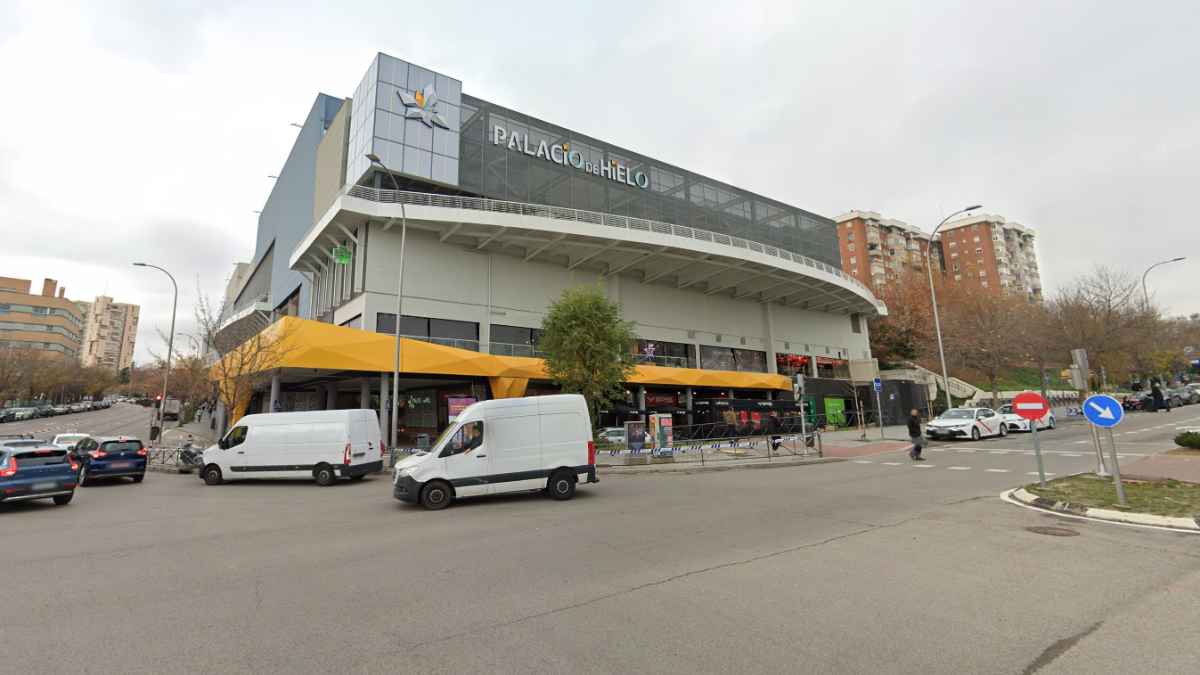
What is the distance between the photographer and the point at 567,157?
39.5 m

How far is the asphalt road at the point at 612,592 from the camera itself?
145 inches

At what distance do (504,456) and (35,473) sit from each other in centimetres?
1054

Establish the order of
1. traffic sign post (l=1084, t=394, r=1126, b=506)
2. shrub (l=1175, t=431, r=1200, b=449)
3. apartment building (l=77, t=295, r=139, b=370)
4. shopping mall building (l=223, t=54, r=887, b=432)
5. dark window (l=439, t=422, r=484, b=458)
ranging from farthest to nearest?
apartment building (l=77, t=295, r=139, b=370)
shopping mall building (l=223, t=54, r=887, b=432)
shrub (l=1175, t=431, r=1200, b=449)
dark window (l=439, t=422, r=484, b=458)
traffic sign post (l=1084, t=394, r=1126, b=506)

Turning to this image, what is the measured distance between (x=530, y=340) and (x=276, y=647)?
31464 millimetres

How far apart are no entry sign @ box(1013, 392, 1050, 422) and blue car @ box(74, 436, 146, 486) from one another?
23.7 meters

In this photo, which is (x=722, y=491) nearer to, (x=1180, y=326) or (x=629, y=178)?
(x=629, y=178)

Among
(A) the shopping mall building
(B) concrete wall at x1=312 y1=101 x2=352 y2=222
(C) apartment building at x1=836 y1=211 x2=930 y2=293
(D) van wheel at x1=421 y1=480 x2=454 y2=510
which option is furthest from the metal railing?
(C) apartment building at x1=836 y1=211 x2=930 y2=293

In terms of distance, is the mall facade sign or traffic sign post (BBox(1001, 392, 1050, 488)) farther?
the mall facade sign

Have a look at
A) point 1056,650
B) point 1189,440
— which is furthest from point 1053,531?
point 1189,440

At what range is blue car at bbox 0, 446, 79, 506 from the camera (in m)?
11.3

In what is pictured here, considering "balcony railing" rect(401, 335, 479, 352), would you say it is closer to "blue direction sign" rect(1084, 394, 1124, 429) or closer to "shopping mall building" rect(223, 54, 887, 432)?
"shopping mall building" rect(223, 54, 887, 432)

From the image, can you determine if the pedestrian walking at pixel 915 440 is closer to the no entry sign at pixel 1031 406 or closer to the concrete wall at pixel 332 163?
the no entry sign at pixel 1031 406

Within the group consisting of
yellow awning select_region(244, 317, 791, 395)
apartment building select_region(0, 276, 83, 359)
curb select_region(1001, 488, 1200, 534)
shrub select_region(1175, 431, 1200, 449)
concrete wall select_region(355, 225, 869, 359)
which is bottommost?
curb select_region(1001, 488, 1200, 534)

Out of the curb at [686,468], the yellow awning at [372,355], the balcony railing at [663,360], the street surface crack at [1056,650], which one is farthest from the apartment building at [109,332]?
the street surface crack at [1056,650]
